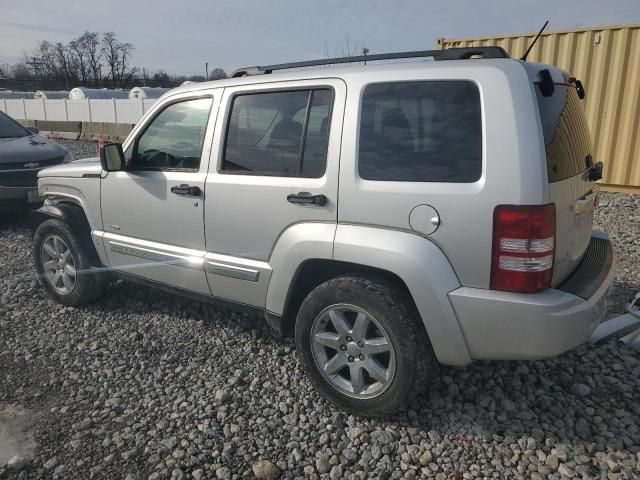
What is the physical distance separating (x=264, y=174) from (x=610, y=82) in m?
6.77

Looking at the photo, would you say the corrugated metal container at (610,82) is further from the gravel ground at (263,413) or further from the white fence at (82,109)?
the white fence at (82,109)

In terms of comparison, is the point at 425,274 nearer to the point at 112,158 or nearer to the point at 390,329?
the point at 390,329

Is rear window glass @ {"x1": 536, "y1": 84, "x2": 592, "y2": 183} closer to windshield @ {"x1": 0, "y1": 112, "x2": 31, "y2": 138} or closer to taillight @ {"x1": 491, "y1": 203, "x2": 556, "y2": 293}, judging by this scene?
taillight @ {"x1": 491, "y1": 203, "x2": 556, "y2": 293}

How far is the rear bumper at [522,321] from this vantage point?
2.29m

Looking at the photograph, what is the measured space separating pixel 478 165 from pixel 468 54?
0.72m

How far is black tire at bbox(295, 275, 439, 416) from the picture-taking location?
259cm

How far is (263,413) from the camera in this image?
9.75 ft

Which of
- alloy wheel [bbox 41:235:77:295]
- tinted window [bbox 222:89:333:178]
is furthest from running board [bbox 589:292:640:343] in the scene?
alloy wheel [bbox 41:235:77:295]

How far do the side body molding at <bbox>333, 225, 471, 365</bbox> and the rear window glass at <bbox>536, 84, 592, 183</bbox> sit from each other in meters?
0.67

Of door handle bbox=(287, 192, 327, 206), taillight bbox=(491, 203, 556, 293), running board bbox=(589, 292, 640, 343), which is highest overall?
door handle bbox=(287, 192, 327, 206)

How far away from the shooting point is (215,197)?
324 cm

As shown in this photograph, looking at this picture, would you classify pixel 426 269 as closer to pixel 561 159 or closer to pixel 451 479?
pixel 561 159

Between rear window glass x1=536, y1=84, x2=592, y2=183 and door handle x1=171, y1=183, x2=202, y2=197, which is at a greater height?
rear window glass x1=536, y1=84, x2=592, y2=183

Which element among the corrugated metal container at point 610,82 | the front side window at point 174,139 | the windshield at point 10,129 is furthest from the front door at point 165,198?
the corrugated metal container at point 610,82
